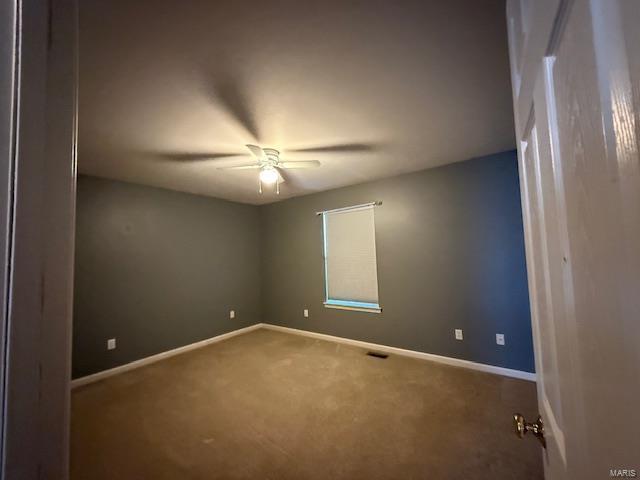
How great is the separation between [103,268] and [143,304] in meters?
0.64

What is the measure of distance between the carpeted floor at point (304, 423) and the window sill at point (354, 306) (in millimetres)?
675

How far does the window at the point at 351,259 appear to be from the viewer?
369cm

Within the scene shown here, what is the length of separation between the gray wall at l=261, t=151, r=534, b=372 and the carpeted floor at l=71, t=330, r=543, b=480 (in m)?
0.36

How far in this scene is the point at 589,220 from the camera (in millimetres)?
359

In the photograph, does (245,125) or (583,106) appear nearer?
(583,106)

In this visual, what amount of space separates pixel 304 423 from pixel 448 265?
224 cm

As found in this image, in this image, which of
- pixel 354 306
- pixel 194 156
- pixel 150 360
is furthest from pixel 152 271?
pixel 354 306

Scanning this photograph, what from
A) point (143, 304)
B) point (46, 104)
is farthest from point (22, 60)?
point (143, 304)

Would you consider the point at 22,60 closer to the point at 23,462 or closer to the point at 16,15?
the point at 16,15

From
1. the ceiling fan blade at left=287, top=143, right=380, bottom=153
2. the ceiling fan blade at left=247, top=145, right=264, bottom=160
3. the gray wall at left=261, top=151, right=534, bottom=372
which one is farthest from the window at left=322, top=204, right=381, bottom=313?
the ceiling fan blade at left=247, top=145, right=264, bottom=160

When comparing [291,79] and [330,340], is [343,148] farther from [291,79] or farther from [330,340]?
[330,340]

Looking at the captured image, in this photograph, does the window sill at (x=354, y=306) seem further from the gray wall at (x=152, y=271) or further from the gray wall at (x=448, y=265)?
the gray wall at (x=152, y=271)

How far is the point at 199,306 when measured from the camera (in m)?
3.93

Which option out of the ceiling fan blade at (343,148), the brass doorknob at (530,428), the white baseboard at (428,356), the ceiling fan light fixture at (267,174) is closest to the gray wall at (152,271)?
the white baseboard at (428,356)
